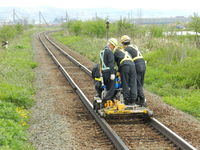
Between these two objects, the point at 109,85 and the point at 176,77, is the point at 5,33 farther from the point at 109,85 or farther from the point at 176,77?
the point at 109,85

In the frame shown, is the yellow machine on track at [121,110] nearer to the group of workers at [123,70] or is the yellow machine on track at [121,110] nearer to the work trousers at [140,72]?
the group of workers at [123,70]

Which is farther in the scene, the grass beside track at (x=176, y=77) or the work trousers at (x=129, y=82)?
the grass beside track at (x=176, y=77)

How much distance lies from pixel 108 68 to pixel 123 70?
0.45m

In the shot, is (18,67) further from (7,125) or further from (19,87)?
(7,125)

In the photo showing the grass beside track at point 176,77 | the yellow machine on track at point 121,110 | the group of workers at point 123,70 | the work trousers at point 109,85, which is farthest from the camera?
the grass beside track at point 176,77

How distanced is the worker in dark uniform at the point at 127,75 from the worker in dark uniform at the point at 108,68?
244 millimetres

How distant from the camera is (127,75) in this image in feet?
33.1

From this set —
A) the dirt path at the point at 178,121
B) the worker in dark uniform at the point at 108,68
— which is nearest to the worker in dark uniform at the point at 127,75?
the worker in dark uniform at the point at 108,68

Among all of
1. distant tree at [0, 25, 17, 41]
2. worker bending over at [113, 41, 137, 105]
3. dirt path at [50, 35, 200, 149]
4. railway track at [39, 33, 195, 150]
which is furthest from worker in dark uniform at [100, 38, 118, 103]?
distant tree at [0, 25, 17, 41]

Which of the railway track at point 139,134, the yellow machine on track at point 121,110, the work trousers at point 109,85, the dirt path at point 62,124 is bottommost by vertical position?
the dirt path at point 62,124

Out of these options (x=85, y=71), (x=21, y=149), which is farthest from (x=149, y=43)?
(x=21, y=149)

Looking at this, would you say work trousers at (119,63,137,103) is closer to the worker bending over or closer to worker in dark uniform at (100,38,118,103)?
the worker bending over

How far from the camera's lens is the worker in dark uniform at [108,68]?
1011 cm

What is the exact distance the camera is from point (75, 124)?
999 centimetres
